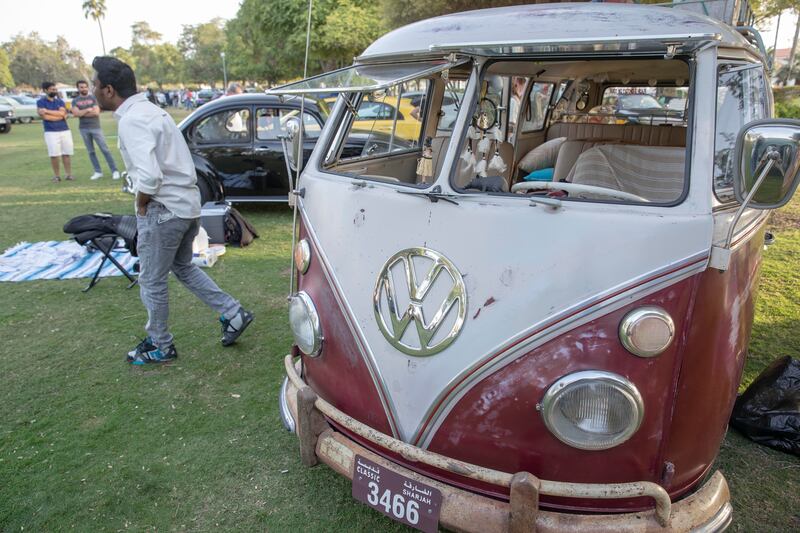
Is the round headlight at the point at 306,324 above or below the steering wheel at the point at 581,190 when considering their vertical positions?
below

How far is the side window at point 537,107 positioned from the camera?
4785mm

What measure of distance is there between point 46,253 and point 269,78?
36507mm

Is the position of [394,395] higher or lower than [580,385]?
lower

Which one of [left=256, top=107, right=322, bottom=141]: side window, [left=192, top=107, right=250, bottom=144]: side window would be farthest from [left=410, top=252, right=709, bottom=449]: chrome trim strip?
[left=192, top=107, right=250, bottom=144]: side window

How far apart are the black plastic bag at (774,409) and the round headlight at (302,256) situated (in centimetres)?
259

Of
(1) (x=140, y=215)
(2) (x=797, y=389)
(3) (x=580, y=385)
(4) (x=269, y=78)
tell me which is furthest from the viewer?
(4) (x=269, y=78)

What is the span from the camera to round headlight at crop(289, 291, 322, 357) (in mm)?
2350

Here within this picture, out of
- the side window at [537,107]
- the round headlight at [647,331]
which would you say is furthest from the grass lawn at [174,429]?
the side window at [537,107]

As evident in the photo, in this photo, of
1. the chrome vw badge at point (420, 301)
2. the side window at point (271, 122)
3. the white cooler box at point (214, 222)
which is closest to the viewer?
the chrome vw badge at point (420, 301)

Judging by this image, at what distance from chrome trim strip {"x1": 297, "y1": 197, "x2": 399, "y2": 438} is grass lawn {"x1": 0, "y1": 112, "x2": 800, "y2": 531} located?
2.34 feet

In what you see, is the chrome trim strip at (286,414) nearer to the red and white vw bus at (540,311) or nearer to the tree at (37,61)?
the red and white vw bus at (540,311)

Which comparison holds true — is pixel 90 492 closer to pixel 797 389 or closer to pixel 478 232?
pixel 478 232

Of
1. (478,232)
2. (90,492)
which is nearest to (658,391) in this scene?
(478,232)

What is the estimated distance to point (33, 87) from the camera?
76125 mm
